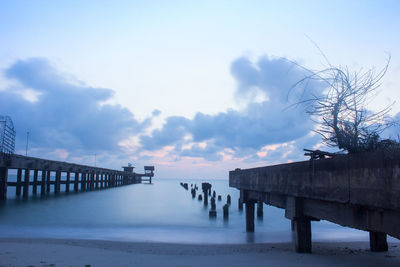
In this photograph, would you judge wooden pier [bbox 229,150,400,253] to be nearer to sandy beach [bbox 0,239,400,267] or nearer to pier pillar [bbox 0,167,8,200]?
sandy beach [bbox 0,239,400,267]

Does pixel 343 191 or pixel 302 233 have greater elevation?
pixel 343 191

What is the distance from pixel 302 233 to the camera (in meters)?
6.98

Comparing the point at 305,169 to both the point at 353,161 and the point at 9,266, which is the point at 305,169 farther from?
the point at 9,266

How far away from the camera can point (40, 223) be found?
1884cm

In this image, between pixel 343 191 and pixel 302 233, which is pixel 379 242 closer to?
pixel 302 233

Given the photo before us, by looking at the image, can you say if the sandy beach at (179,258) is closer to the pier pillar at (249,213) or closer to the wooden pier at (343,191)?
the wooden pier at (343,191)

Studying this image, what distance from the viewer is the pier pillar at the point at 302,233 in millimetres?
6727

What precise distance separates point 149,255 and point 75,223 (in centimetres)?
1278

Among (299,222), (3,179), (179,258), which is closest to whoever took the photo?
(299,222)

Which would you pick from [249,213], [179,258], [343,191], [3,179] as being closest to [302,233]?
[343,191]

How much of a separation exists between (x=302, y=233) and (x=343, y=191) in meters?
2.66

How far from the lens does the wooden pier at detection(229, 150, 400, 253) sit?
380 cm

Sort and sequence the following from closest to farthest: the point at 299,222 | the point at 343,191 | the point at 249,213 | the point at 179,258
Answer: the point at 343,191 → the point at 299,222 → the point at 179,258 → the point at 249,213

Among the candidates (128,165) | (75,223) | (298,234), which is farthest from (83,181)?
(298,234)
